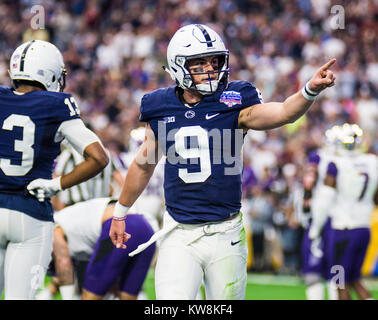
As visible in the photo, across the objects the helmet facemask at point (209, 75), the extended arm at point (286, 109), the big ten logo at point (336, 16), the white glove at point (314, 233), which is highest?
the big ten logo at point (336, 16)

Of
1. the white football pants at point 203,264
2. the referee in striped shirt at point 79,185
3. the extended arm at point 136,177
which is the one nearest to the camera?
the white football pants at point 203,264

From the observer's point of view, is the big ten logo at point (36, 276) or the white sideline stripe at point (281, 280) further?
the white sideline stripe at point (281, 280)

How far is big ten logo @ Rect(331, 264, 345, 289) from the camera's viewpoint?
7077 millimetres

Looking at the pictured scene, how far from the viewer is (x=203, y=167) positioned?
13.5 feet

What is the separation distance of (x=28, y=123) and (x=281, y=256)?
7795 millimetres

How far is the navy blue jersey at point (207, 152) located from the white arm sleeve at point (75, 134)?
463 mm

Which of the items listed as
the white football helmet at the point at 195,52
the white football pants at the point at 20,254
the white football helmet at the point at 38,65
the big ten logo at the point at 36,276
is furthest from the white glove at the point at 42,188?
the white football helmet at the point at 195,52

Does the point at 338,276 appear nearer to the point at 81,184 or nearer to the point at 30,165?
the point at 81,184

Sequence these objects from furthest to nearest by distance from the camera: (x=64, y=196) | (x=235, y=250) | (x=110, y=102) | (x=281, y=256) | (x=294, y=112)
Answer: (x=110, y=102) < (x=281, y=256) < (x=64, y=196) < (x=235, y=250) < (x=294, y=112)

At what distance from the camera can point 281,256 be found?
37.9ft

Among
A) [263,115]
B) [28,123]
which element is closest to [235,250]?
[263,115]

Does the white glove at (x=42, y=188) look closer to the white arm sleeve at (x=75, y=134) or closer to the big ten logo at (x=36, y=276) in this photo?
the white arm sleeve at (x=75, y=134)

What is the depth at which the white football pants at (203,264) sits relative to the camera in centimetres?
404
